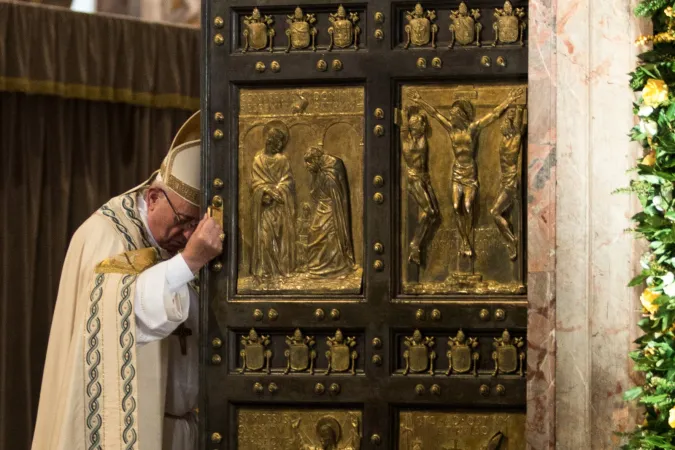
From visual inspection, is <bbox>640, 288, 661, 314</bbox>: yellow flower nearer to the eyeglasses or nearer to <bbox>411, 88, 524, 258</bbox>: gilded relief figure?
<bbox>411, 88, 524, 258</bbox>: gilded relief figure

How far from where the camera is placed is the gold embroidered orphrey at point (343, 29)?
213 inches

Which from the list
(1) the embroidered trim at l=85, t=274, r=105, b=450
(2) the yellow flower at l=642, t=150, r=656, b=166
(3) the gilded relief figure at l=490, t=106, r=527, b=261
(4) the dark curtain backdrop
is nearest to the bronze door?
(3) the gilded relief figure at l=490, t=106, r=527, b=261

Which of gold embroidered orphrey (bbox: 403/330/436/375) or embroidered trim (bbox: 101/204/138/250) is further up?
embroidered trim (bbox: 101/204/138/250)

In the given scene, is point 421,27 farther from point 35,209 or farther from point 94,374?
point 35,209

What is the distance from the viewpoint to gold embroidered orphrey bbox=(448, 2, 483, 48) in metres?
5.32

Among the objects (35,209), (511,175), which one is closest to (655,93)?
(511,175)

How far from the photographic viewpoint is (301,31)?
544cm

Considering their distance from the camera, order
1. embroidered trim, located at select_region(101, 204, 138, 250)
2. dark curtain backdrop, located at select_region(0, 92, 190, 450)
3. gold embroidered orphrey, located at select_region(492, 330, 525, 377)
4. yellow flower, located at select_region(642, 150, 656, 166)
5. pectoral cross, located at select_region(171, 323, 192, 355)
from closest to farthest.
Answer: yellow flower, located at select_region(642, 150, 656, 166) < gold embroidered orphrey, located at select_region(492, 330, 525, 377) < embroidered trim, located at select_region(101, 204, 138, 250) < pectoral cross, located at select_region(171, 323, 192, 355) < dark curtain backdrop, located at select_region(0, 92, 190, 450)

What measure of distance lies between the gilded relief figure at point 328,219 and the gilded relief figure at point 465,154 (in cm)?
51

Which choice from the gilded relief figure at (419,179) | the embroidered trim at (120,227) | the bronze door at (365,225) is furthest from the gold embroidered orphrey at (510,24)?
the embroidered trim at (120,227)

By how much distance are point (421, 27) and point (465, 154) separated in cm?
62

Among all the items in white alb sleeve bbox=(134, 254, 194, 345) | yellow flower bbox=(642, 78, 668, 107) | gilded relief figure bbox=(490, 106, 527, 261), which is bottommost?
white alb sleeve bbox=(134, 254, 194, 345)

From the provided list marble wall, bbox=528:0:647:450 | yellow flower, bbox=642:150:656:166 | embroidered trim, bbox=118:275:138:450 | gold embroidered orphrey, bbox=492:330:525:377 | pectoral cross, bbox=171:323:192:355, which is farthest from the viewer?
pectoral cross, bbox=171:323:192:355

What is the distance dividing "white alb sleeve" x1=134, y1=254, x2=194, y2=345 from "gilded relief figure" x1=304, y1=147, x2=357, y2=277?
61 cm
